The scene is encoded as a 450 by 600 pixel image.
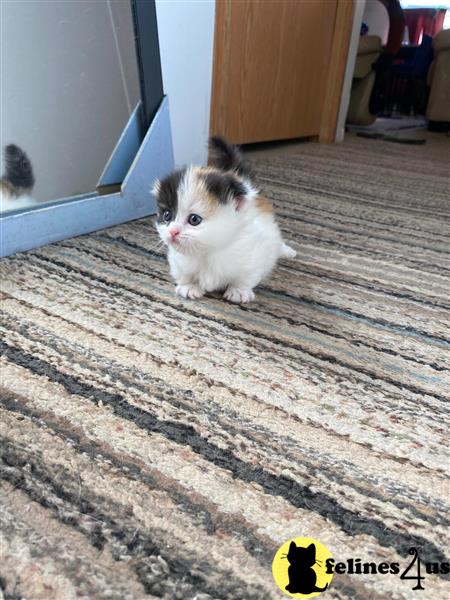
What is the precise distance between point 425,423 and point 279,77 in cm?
188

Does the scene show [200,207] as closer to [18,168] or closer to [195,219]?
[195,219]

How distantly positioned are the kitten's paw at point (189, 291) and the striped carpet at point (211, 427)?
0.02 meters

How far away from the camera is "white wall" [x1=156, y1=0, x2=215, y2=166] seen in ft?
3.64

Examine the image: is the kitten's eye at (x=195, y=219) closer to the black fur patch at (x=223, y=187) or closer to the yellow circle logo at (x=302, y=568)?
the black fur patch at (x=223, y=187)

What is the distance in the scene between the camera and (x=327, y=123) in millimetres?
2414

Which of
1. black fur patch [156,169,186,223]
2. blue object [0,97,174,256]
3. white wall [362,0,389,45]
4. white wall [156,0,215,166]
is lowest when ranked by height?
blue object [0,97,174,256]

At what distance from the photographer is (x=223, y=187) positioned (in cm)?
65

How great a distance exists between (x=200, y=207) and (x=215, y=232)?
0.04 meters

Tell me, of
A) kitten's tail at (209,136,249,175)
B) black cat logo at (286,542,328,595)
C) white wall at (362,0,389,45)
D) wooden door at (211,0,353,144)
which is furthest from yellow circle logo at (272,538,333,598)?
white wall at (362,0,389,45)

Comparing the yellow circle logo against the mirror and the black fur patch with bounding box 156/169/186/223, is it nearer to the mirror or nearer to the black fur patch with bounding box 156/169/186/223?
the black fur patch with bounding box 156/169/186/223

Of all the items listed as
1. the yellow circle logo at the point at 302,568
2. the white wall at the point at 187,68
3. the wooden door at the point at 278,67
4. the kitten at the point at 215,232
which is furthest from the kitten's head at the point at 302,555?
the wooden door at the point at 278,67

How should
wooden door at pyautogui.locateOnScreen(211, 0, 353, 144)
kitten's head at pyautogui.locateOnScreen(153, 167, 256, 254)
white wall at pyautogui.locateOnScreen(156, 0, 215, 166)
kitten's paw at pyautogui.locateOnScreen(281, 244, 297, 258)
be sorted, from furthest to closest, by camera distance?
wooden door at pyautogui.locateOnScreen(211, 0, 353, 144)
white wall at pyautogui.locateOnScreen(156, 0, 215, 166)
kitten's paw at pyautogui.locateOnScreen(281, 244, 297, 258)
kitten's head at pyautogui.locateOnScreen(153, 167, 256, 254)

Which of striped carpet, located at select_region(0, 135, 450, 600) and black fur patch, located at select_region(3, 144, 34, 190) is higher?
black fur patch, located at select_region(3, 144, 34, 190)

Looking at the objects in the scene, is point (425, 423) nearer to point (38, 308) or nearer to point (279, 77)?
point (38, 308)
